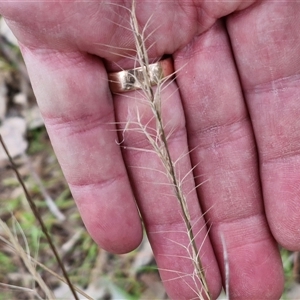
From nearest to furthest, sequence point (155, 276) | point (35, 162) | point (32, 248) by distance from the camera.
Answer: point (155, 276) → point (32, 248) → point (35, 162)

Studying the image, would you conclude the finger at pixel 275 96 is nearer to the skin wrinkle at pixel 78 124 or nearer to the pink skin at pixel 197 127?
the pink skin at pixel 197 127

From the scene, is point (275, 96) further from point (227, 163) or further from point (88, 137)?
point (88, 137)

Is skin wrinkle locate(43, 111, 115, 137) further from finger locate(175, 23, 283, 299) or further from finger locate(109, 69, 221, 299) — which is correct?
finger locate(175, 23, 283, 299)

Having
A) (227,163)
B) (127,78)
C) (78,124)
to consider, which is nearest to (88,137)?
(78,124)

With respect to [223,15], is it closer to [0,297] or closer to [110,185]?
[110,185]

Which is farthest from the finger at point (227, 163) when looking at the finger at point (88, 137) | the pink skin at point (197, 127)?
the finger at point (88, 137)

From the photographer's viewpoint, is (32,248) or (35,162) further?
(35,162)

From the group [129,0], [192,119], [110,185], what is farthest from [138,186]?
[129,0]
